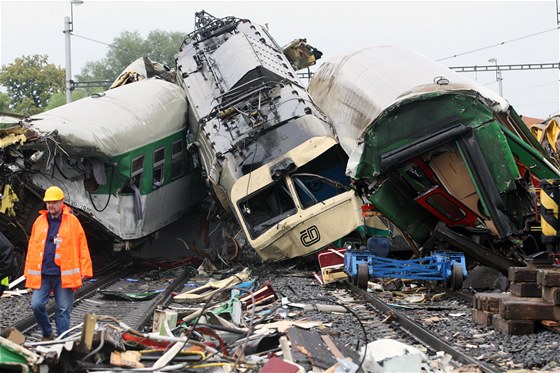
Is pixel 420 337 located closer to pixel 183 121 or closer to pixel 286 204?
pixel 286 204

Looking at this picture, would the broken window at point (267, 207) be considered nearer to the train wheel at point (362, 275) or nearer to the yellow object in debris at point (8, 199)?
the train wheel at point (362, 275)

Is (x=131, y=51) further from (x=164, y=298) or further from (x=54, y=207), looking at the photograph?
(x=54, y=207)

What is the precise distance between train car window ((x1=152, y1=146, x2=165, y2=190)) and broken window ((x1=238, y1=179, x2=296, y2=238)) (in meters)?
2.49

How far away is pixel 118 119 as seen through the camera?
13516 mm

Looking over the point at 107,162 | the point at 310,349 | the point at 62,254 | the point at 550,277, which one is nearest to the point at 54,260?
the point at 62,254

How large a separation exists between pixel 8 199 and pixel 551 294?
842 cm

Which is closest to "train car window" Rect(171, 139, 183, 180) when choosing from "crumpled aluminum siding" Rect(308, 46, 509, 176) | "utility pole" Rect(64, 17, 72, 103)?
"crumpled aluminum siding" Rect(308, 46, 509, 176)

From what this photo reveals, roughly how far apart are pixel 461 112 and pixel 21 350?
20.1 ft

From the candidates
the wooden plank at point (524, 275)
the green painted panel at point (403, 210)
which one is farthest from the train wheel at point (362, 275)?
the wooden plank at point (524, 275)

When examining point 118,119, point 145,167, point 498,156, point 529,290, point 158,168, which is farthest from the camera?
point 158,168

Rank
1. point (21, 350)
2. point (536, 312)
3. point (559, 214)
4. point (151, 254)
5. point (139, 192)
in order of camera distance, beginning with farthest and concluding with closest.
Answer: point (151, 254) < point (139, 192) < point (559, 214) < point (536, 312) < point (21, 350)

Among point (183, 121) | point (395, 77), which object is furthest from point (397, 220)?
point (183, 121)

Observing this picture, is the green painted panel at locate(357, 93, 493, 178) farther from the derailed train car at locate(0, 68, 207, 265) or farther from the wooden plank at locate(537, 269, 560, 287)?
the derailed train car at locate(0, 68, 207, 265)

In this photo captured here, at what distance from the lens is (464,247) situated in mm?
10141
